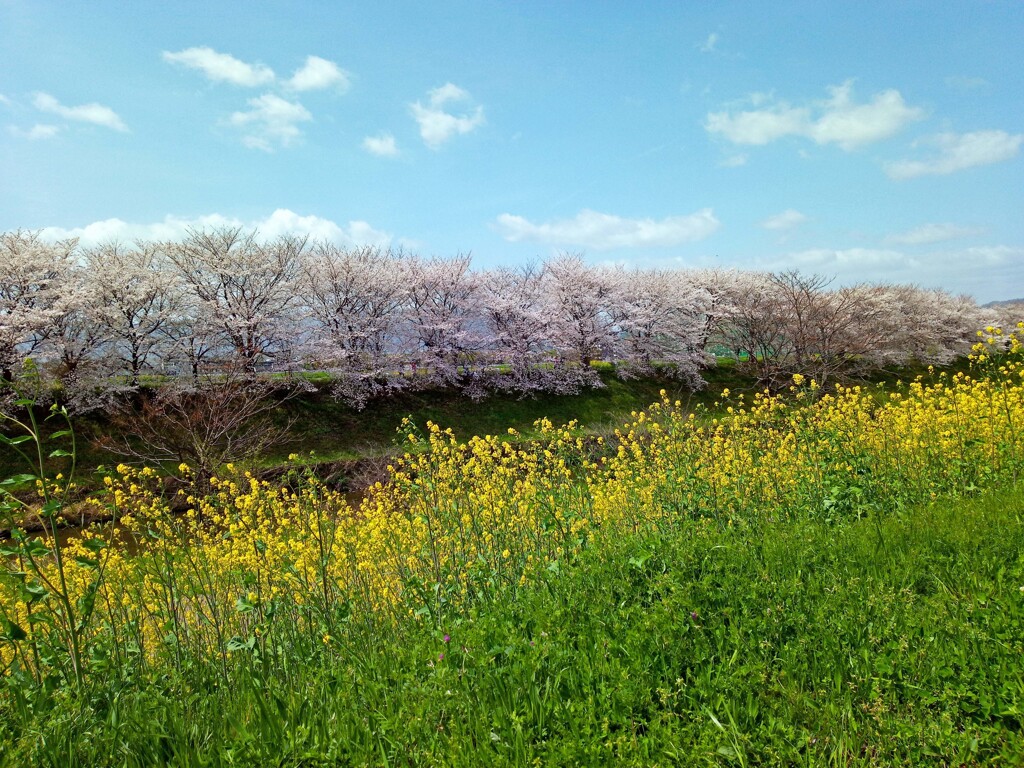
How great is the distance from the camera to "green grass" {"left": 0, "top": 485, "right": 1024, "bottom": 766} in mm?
2904

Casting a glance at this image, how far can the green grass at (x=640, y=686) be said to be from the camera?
2904 mm

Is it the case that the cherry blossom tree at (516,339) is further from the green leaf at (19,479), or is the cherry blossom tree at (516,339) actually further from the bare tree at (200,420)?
the green leaf at (19,479)

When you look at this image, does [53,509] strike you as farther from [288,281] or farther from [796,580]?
[288,281]

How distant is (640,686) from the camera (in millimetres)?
3238

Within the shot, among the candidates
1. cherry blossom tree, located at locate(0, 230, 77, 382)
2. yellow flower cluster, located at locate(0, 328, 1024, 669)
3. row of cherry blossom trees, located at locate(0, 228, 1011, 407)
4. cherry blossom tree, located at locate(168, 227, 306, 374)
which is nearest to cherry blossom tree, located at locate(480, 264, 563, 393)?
row of cherry blossom trees, located at locate(0, 228, 1011, 407)

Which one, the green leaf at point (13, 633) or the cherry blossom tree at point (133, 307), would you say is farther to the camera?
the cherry blossom tree at point (133, 307)

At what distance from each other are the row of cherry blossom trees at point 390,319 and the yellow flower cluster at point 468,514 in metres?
19.8

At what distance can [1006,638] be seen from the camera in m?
3.43

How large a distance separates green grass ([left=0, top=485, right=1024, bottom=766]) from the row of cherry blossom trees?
23.1m

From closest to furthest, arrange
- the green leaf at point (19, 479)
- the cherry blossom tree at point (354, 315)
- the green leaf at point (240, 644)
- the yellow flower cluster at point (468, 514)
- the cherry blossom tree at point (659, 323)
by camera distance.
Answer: the green leaf at point (19, 479), the green leaf at point (240, 644), the yellow flower cluster at point (468, 514), the cherry blossom tree at point (354, 315), the cherry blossom tree at point (659, 323)

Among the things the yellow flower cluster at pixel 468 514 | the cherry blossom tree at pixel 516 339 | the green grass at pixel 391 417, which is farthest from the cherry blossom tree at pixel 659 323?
the yellow flower cluster at pixel 468 514

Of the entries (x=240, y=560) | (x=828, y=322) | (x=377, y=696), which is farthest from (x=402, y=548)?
(x=828, y=322)

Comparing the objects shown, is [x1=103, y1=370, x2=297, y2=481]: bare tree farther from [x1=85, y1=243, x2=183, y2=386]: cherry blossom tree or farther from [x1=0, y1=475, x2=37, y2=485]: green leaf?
[x1=0, y1=475, x2=37, y2=485]: green leaf

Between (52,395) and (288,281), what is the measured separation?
10.7 m
